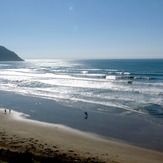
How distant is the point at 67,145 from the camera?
777 inches

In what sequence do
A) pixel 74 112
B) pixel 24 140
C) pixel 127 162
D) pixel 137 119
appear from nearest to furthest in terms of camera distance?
pixel 127 162 → pixel 24 140 → pixel 137 119 → pixel 74 112

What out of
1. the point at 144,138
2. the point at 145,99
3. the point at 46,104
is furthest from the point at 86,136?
the point at 145,99

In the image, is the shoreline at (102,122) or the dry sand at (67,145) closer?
the dry sand at (67,145)

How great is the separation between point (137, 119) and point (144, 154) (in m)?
9.89

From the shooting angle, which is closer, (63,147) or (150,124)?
(63,147)

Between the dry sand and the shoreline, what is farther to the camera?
the shoreline

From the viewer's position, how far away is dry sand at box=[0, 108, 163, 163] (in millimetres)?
16984

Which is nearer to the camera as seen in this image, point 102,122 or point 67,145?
point 67,145

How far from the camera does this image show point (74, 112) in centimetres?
3169

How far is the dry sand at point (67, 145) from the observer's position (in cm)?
1698

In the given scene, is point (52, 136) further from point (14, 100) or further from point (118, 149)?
point (14, 100)

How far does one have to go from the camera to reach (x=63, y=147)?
62.4ft

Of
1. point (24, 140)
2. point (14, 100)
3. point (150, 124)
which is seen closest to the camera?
point (24, 140)

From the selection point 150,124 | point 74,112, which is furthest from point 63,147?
point 74,112
